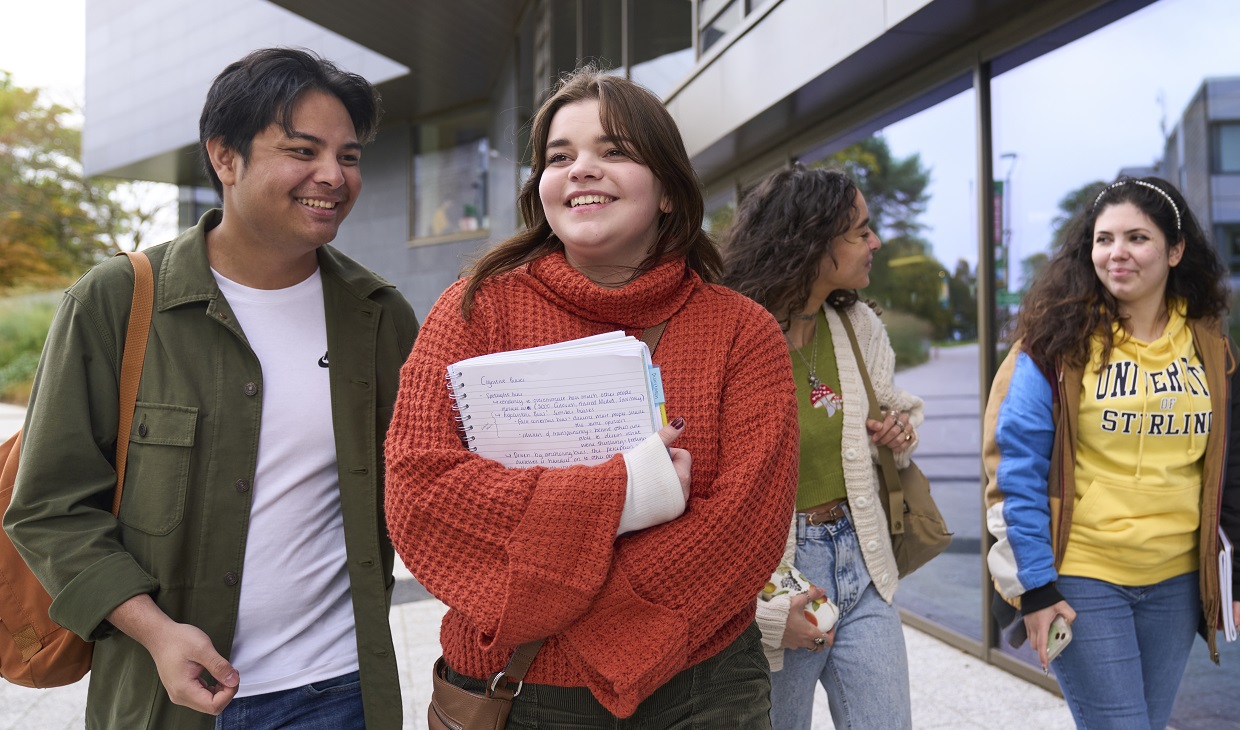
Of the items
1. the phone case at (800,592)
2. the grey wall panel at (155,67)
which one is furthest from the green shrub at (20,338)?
the phone case at (800,592)

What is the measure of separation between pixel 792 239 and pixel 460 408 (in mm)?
1471

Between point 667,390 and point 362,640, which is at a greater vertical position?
point 667,390

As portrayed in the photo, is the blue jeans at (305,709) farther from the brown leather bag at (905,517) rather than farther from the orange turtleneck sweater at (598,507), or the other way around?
the brown leather bag at (905,517)

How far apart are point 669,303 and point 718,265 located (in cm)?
26

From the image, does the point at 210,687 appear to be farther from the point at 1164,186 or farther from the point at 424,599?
the point at 424,599

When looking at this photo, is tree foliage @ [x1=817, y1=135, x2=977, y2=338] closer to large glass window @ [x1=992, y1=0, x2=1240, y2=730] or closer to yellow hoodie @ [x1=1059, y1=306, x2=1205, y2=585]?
large glass window @ [x1=992, y1=0, x2=1240, y2=730]

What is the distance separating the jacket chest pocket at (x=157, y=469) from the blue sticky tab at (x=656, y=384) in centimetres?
101

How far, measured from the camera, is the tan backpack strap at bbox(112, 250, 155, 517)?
1.94 m

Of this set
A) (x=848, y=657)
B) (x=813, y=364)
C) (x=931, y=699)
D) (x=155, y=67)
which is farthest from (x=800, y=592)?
(x=155, y=67)

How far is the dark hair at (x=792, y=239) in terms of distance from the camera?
2750 mm

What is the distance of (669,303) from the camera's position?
177 cm

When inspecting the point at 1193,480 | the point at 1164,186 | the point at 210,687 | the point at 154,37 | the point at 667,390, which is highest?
the point at 154,37

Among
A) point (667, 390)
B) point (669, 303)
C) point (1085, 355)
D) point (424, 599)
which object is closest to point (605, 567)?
point (667, 390)

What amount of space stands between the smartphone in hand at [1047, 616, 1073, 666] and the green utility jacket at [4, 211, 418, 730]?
182 cm
